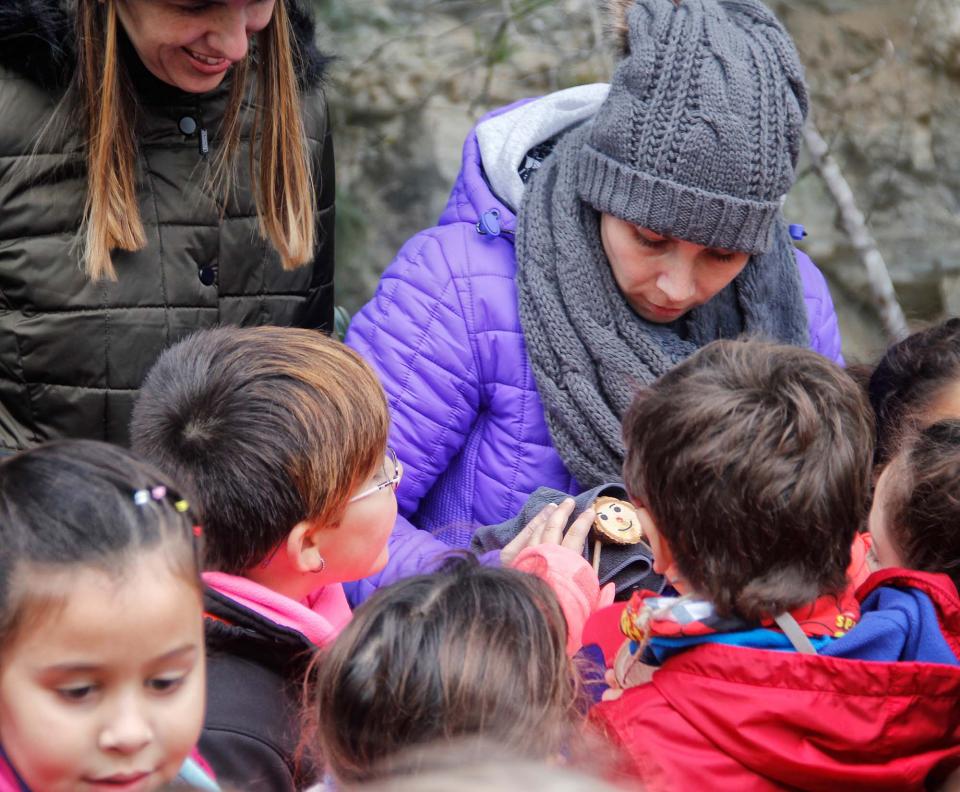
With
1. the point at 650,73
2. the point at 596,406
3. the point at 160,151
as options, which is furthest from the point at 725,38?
the point at 160,151

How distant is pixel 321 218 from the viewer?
286 cm

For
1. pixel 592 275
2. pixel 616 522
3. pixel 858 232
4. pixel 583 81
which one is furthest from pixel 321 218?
pixel 858 232

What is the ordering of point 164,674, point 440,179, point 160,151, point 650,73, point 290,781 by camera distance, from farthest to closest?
point 440,179 < point 160,151 < point 650,73 < point 290,781 < point 164,674

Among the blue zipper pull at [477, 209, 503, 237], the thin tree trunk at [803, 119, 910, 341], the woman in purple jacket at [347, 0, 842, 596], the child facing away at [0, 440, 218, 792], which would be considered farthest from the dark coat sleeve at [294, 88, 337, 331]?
the thin tree trunk at [803, 119, 910, 341]

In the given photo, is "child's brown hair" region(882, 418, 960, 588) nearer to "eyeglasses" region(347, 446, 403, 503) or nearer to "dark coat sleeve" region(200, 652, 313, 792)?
"eyeglasses" region(347, 446, 403, 503)

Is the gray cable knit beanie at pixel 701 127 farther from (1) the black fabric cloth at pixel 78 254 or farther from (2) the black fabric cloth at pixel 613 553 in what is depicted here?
(1) the black fabric cloth at pixel 78 254

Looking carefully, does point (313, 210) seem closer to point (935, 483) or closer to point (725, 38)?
point (725, 38)

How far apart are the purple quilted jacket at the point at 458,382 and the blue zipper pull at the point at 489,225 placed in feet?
0.06

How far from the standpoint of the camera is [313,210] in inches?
106

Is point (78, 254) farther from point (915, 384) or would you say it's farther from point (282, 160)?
point (915, 384)

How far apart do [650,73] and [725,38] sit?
160mm

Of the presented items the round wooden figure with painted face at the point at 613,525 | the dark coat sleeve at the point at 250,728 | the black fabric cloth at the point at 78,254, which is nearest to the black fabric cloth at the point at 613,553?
the round wooden figure with painted face at the point at 613,525

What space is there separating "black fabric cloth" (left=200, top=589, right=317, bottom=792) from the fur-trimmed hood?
111 cm

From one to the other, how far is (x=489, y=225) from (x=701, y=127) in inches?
19.5
